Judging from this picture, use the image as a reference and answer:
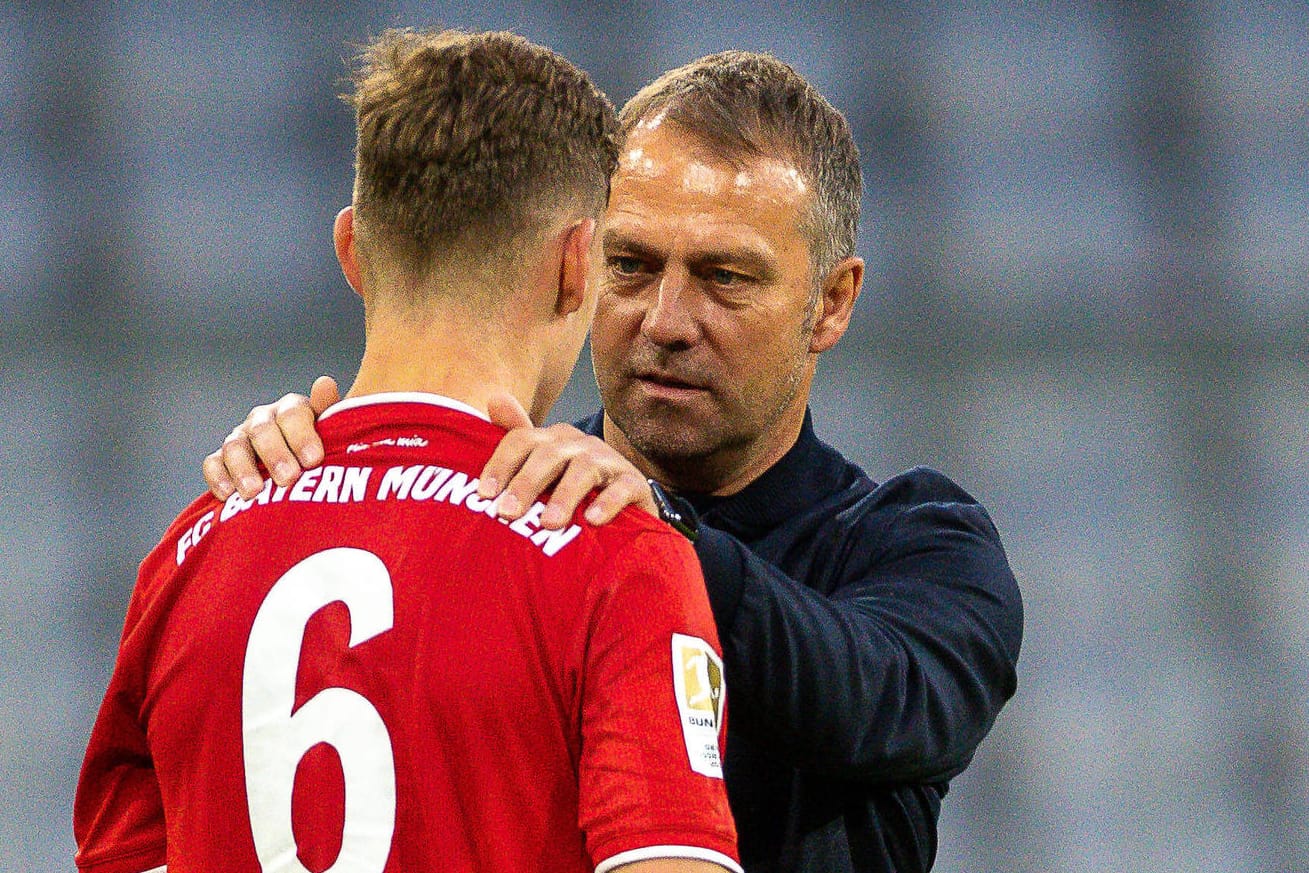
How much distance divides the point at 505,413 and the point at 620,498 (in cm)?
14

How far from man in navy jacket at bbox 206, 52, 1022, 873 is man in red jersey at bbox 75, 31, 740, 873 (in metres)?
0.40

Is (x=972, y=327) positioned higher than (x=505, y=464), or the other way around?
(x=505, y=464)

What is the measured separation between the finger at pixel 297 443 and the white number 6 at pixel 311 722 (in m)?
0.11

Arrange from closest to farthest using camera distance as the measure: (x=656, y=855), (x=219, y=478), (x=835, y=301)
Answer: (x=656, y=855), (x=219, y=478), (x=835, y=301)

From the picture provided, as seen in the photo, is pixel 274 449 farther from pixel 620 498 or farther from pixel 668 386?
pixel 668 386

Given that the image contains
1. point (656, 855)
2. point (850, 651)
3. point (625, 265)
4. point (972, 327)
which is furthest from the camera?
point (972, 327)

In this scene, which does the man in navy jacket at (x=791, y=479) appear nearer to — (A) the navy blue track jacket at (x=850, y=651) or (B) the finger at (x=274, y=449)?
(A) the navy blue track jacket at (x=850, y=651)

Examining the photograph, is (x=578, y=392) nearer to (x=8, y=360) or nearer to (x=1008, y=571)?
(x=8, y=360)

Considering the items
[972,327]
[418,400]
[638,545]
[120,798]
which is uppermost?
[418,400]

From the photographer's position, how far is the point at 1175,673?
6.62 meters

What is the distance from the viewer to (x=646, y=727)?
1444mm

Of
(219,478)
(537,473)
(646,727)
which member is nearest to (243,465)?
(219,478)

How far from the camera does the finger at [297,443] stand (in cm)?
159

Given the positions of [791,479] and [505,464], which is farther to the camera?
[791,479]
